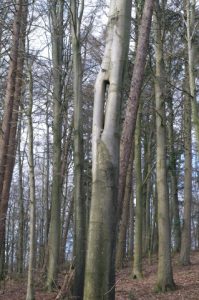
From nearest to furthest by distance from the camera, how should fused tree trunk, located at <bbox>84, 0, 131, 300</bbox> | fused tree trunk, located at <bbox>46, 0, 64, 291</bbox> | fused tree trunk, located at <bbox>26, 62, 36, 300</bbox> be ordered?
1. fused tree trunk, located at <bbox>84, 0, 131, 300</bbox>
2. fused tree trunk, located at <bbox>26, 62, 36, 300</bbox>
3. fused tree trunk, located at <bbox>46, 0, 64, 291</bbox>

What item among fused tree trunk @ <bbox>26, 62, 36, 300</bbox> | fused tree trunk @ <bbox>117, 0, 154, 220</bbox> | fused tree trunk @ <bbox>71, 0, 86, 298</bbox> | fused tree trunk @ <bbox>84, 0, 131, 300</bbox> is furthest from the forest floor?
→ fused tree trunk @ <bbox>84, 0, 131, 300</bbox>

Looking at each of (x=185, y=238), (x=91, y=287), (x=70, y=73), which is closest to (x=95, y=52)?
(x=70, y=73)

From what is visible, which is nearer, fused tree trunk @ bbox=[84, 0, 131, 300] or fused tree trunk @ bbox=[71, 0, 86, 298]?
fused tree trunk @ bbox=[84, 0, 131, 300]

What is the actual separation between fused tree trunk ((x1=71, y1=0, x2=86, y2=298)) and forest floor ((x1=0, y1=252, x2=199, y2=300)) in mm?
1299

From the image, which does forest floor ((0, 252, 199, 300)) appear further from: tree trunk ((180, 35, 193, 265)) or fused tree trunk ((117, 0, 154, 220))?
fused tree trunk ((117, 0, 154, 220))

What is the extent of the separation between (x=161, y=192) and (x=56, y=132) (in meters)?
4.94

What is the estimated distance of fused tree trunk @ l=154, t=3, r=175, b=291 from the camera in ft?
35.6

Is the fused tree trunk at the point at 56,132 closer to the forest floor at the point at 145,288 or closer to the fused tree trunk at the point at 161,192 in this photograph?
the forest floor at the point at 145,288

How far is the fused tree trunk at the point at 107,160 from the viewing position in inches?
201

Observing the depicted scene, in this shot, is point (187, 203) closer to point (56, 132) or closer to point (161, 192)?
point (161, 192)

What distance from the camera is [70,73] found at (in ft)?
52.5

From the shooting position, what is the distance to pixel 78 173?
11148 millimetres

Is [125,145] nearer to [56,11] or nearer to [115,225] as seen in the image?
[115,225]

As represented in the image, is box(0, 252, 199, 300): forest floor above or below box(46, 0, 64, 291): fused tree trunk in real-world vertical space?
below
